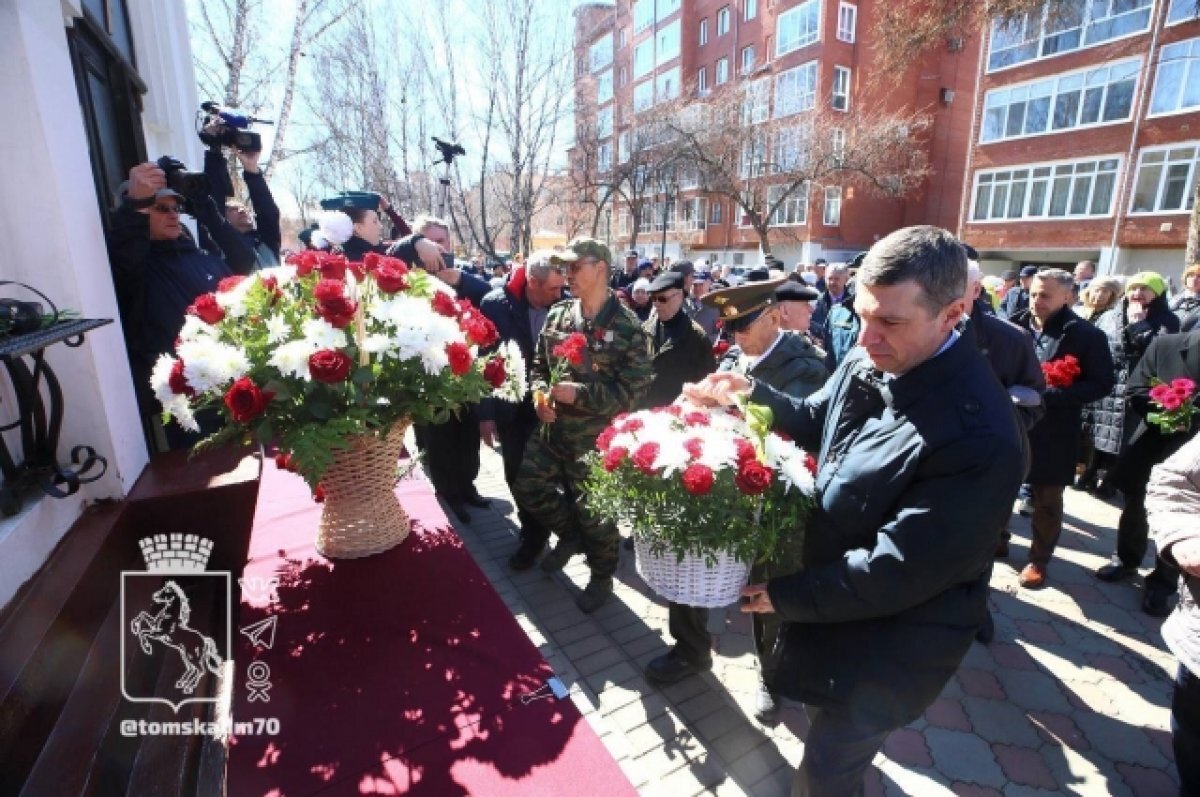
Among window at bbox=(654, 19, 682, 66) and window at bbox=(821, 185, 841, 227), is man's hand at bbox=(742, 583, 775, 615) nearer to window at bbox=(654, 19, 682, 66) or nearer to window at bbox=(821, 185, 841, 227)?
window at bbox=(821, 185, 841, 227)

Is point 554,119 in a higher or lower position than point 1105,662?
higher

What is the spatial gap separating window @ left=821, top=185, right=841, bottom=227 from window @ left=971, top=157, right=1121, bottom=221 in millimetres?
6362

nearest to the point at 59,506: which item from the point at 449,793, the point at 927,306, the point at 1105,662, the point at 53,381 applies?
the point at 53,381

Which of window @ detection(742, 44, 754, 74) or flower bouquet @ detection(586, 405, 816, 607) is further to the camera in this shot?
window @ detection(742, 44, 754, 74)

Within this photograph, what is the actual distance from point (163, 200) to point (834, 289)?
792cm

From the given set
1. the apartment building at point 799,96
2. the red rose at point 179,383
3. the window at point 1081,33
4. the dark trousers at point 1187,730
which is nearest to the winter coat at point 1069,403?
the dark trousers at point 1187,730

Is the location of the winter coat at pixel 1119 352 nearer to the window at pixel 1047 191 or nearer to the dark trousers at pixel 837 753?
the dark trousers at pixel 837 753

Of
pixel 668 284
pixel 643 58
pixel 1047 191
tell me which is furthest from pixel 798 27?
pixel 668 284

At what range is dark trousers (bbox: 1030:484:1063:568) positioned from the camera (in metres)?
3.94

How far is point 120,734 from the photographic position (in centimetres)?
141

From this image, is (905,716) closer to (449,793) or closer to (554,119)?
(449,793)

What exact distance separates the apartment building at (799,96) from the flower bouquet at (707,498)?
2132cm

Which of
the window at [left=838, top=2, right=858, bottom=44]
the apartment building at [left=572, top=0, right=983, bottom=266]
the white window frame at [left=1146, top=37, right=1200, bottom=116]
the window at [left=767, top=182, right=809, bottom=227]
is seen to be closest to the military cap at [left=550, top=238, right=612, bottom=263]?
the apartment building at [left=572, top=0, right=983, bottom=266]

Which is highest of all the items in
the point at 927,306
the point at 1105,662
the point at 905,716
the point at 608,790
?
the point at 927,306
